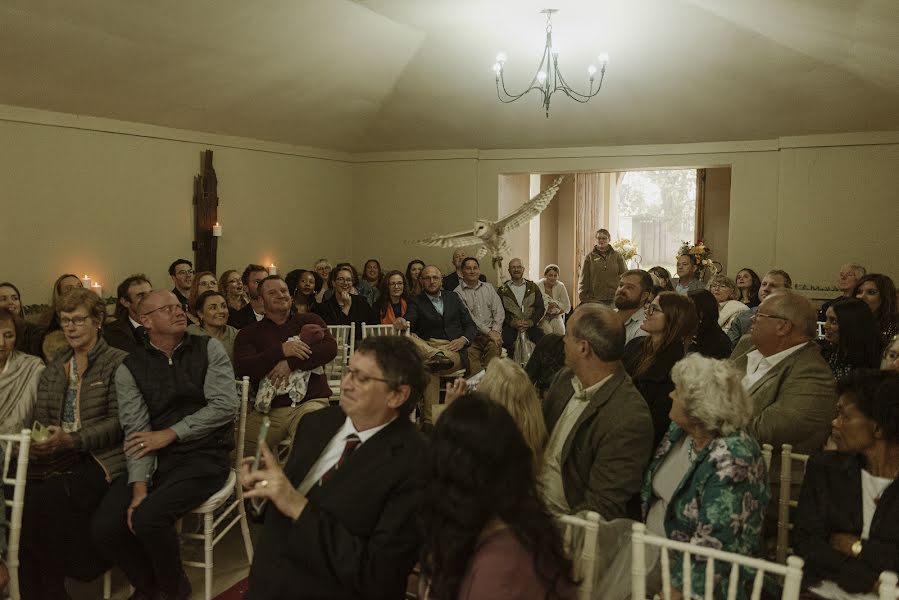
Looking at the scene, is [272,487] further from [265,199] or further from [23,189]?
[265,199]

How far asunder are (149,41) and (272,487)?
4.74 meters

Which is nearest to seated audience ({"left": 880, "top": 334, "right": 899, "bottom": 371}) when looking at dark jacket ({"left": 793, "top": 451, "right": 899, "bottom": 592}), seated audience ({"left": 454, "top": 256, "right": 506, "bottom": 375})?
dark jacket ({"left": 793, "top": 451, "right": 899, "bottom": 592})

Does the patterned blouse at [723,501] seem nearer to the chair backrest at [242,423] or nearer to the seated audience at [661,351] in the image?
the seated audience at [661,351]

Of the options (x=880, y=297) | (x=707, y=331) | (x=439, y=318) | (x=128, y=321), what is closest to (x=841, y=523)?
(x=707, y=331)

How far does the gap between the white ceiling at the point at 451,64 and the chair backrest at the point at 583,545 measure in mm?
4743

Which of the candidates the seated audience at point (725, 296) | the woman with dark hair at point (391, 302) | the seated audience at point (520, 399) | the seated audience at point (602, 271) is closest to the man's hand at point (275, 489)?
the seated audience at point (520, 399)

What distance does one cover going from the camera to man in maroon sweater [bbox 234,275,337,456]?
3795 millimetres

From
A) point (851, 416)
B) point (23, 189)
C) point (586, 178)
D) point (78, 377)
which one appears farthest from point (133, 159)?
point (586, 178)

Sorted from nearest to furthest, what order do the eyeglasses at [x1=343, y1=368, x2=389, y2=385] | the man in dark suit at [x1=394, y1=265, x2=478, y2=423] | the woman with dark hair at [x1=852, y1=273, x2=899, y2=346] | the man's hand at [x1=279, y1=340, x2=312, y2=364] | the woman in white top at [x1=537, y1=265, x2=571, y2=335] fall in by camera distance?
the eyeglasses at [x1=343, y1=368, x2=389, y2=385], the man's hand at [x1=279, y1=340, x2=312, y2=364], the woman with dark hair at [x1=852, y1=273, x2=899, y2=346], the man in dark suit at [x1=394, y1=265, x2=478, y2=423], the woman in white top at [x1=537, y1=265, x2=571, y2=335]

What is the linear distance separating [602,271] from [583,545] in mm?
7170

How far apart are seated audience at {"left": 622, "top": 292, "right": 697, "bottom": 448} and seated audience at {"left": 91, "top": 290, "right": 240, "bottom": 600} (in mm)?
1610

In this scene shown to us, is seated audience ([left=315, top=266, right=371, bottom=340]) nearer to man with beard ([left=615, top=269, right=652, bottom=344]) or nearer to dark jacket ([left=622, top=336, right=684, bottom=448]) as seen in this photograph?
man with beard ([left=615, top=269, right=652, bottom=344])

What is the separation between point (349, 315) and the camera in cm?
615

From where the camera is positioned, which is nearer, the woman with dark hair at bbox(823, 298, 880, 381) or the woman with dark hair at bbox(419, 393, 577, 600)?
the woman with dark hair at bbox(419, 393, 577, 600)
